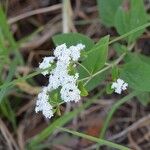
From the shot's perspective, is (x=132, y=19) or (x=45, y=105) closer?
(x=45, y=105)

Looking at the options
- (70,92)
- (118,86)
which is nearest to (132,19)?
(118,86)

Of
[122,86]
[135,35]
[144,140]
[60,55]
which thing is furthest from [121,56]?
[144,140]

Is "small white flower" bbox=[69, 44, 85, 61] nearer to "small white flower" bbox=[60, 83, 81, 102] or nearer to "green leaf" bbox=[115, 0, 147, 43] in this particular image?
"small white flower" bbox=[60, 83, 81, 102]

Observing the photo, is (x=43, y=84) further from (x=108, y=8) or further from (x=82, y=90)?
(x=82, y=90)

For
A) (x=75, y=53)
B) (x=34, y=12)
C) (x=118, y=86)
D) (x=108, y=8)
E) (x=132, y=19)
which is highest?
(x=34, y=12)

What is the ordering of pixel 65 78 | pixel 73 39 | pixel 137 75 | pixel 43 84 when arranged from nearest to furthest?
pixel 65 78 → pixel 137 75 → pixel 73 39 → pixel 43 84

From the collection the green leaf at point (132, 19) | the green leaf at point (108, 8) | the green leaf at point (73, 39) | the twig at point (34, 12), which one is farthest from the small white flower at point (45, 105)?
the twig at point (34, 12)
